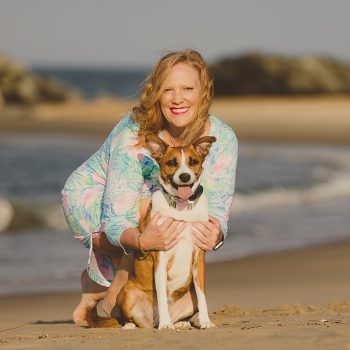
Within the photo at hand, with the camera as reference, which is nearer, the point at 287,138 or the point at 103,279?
the point at 103,279

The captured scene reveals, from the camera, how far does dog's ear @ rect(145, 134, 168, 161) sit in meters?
5.15

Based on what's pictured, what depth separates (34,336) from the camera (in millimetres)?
5527

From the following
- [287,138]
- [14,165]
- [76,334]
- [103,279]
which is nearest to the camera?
[76,334]

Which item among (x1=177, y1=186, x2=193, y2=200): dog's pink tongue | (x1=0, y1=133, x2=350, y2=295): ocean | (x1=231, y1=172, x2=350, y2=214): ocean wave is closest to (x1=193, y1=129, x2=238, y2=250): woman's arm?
(x1=177, y1=186, x2=193, y2=200): dog's pink tongue

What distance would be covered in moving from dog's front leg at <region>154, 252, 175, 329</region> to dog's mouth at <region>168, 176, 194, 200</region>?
13.3 inches

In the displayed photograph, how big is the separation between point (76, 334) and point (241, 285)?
3.03 m

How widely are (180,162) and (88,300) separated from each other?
1424mm

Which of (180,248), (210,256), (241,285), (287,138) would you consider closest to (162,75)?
(180,248)

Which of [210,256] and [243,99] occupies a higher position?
[243,99]

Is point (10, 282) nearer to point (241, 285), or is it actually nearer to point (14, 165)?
point (241, 285)

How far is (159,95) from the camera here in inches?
217

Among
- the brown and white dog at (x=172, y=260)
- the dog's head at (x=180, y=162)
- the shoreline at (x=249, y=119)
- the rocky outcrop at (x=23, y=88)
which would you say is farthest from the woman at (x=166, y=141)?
the rocky outcrop at (x=23, y=88)

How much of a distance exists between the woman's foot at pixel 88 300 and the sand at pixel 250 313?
8 centimetres

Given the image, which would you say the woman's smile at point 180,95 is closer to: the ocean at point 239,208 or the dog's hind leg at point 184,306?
the dog's hind leg at point 184,306
